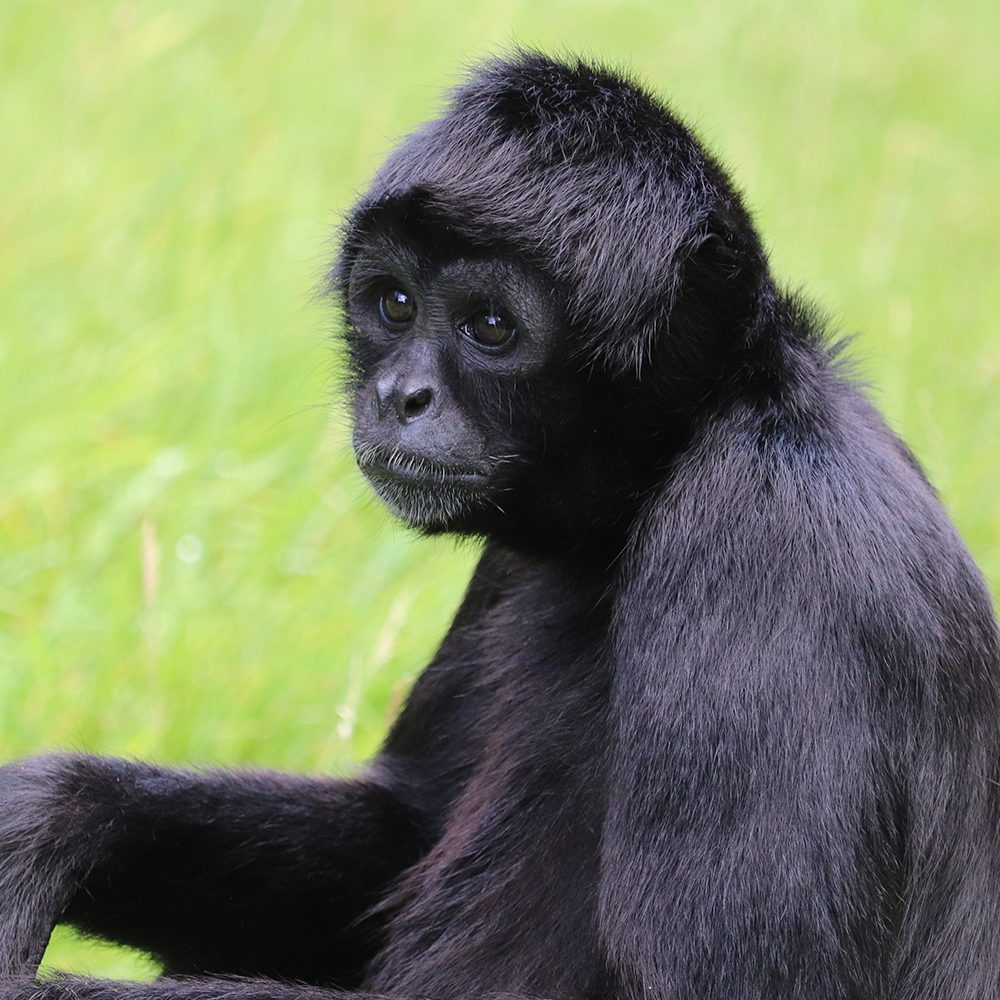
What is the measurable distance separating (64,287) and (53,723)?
2928mm

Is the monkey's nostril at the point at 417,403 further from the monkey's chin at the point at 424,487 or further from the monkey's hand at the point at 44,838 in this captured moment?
the monkey's hand at the point at 44,838

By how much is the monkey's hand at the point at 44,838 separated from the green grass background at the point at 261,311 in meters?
1.10

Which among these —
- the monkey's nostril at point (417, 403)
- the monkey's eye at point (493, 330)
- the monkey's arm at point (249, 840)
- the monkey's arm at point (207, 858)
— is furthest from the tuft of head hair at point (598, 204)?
the monkey's arm at point (207, 858)

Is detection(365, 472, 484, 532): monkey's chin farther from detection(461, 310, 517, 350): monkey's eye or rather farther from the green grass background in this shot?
the green grass background

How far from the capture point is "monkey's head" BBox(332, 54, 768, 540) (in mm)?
4145

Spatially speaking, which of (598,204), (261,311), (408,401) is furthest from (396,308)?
(261,311)

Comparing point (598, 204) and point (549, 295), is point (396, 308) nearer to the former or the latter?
point (549, 295)

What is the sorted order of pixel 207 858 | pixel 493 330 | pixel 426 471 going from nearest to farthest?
pixel 493 330 < pixel 426 471 < pixel 207 858

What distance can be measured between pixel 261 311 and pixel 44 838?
13.9 ft

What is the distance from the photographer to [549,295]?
4215 millimetres

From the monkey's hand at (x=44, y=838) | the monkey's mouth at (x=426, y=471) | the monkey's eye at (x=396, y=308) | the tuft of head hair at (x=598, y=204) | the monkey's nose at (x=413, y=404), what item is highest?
the tuft of head hair at (x=598, y=204)

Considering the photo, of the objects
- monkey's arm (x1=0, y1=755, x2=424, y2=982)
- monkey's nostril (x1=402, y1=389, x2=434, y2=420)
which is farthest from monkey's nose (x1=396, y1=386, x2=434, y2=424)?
monkey's arm (x1=0, y1=755, x2=424, y2=982)

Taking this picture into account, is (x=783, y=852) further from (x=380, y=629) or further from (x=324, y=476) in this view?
(x=324, y=476)

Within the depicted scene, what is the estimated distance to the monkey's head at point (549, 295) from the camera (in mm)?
4145
